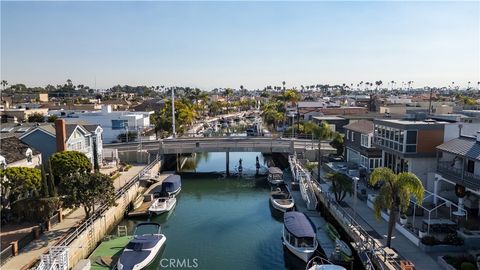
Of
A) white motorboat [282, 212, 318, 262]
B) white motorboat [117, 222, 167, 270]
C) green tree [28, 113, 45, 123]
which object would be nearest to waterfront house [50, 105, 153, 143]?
green tree [28, 113, 45, 123]

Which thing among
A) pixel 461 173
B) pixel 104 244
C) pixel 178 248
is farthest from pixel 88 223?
pixel 461 173

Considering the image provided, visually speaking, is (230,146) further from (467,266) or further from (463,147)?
(467,266)

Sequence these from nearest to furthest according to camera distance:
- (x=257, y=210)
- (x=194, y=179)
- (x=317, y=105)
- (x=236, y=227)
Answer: (x=236, y=227) < (x=257, y=210) < (x=194, y=179) < (x=317, y=105)

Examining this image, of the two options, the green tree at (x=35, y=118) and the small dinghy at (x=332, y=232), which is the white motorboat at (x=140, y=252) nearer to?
the small dinghy at (x=332, y=232)

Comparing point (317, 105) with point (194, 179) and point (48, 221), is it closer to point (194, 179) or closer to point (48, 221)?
point (194, 179)

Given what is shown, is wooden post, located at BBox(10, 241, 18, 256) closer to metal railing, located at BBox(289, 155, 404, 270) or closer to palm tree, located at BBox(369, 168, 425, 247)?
metal railing, located at BBox(289, 155, 404, 270)

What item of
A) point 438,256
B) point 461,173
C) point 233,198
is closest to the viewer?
point 438,256
